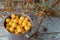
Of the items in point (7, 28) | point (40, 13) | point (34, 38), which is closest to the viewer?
point (7, 28)

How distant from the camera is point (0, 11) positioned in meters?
1.57

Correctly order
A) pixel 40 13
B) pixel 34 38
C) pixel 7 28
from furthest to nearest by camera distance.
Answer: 1. pixel 40 13
2. pixel 34 38
3. pixel 7 28

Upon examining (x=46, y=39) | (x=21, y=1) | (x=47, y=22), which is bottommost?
(x=46, y=39)

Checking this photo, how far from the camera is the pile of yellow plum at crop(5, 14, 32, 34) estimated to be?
1.31 metres

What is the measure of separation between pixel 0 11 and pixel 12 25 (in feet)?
0.92

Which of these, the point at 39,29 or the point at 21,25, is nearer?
the point at 21,25

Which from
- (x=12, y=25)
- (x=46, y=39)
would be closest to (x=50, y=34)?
(x=46, y=39)

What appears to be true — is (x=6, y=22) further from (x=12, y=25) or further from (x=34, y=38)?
(x=34, y=38)

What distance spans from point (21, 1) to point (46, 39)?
39 centimetres

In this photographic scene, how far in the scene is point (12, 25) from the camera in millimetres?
1339

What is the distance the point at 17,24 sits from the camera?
1365mm

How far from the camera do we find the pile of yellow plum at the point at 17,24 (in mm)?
1313

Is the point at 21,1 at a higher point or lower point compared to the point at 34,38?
higher

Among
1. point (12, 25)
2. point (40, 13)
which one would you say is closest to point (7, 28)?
point (12, 25)
